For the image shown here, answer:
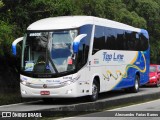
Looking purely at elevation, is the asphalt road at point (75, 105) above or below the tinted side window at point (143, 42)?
below

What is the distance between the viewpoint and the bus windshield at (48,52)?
17.2 metres

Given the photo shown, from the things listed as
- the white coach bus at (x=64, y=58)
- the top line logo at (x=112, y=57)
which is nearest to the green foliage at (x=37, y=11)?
the white coach bus at (x=64, y=58)

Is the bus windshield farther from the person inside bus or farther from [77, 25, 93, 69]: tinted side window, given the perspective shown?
[77, 25, 93, 69]: tinted side window

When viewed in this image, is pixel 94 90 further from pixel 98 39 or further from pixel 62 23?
pixel 62 23

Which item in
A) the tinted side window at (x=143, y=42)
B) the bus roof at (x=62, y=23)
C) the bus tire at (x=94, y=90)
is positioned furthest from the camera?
the tinted side window at (x=143, y=42)

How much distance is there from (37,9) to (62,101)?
6.47m

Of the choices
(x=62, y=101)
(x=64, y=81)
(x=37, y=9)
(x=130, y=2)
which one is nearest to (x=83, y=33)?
(x=64, y=81)

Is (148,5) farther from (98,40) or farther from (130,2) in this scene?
(98,40)

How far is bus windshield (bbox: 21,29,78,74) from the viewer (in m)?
17.2

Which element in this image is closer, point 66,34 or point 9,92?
point 66,34

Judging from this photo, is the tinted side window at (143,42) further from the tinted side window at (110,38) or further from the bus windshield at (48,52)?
the bus windshield at (48,52)

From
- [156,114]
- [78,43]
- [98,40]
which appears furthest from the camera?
[98,40]

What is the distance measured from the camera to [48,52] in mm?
17297

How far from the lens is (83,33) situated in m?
17.8
